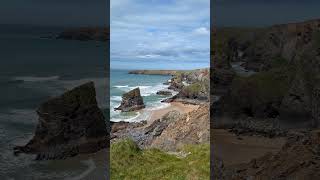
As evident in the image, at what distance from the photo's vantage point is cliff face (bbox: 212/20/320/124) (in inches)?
217

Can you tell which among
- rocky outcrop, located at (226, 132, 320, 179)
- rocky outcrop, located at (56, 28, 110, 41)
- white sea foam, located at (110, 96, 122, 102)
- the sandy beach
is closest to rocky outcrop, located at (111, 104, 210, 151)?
the sandy beach

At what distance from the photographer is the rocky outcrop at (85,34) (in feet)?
15.7

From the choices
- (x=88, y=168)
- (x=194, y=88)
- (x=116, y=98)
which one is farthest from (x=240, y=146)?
(x=116, y=98)

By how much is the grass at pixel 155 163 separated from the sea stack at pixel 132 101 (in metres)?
8.30

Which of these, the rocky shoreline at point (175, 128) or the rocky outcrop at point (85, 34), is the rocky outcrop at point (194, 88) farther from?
the rocky outcrop at point (85, 34)

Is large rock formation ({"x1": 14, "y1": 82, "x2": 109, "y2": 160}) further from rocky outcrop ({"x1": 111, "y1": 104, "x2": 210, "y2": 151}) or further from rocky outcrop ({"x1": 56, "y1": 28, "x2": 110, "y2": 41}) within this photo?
rocky outcrop ({"x1": 111, "y1": 104, "x2": 210, "y2": 151})

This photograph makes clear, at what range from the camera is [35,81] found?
4664 mm

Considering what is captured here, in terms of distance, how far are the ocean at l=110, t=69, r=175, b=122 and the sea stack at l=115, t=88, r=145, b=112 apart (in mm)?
216

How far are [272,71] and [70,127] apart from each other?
2.48 m

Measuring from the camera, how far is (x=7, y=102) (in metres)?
4.52

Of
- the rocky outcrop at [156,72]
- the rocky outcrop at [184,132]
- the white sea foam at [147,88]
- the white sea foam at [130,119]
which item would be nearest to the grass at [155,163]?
the rocky outcrop at [184,132]

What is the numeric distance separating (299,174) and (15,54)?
332 centimetres

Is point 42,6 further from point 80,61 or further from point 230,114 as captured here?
point 230,114

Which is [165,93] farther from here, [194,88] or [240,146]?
[240,146]
